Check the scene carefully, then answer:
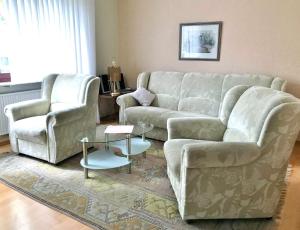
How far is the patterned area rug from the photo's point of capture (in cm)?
203

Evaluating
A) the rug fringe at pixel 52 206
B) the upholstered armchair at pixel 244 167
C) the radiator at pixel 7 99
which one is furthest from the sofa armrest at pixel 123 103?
the upholstered armchair at pixel 244 167

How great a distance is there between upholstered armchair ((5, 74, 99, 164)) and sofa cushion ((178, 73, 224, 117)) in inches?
52.3

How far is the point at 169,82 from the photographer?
4148 mm

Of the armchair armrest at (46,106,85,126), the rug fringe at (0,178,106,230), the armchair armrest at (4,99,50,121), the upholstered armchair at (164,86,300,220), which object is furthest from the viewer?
the armchair armrest at (4,99,50,121)

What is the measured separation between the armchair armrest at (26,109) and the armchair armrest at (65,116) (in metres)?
0.60

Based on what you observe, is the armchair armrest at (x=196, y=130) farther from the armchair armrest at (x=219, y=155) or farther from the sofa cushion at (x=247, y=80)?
the sofa cushion at (x=247, y=80)

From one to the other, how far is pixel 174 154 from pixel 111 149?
1155 millimetres

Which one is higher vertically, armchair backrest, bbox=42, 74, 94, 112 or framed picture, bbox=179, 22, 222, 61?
framed picture, bbox=179, 22, 222, 61

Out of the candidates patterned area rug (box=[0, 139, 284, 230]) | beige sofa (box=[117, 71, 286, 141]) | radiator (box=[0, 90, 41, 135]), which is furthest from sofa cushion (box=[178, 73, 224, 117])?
radiator (box=[0, 90, 41, 135])

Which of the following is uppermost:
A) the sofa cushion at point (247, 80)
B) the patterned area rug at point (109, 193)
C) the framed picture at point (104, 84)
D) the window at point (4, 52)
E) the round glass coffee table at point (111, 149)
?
the window at point (4, 52)

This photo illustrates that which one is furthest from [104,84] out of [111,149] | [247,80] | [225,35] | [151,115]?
[247,80]

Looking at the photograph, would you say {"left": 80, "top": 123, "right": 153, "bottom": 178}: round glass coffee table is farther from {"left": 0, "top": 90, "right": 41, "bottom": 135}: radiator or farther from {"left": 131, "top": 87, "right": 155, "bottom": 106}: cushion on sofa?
{"left": 0, "top": 90, "right": 41, "bottom": 135}: radiator

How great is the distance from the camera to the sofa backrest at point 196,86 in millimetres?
3545

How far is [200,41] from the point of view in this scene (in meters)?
4.17
